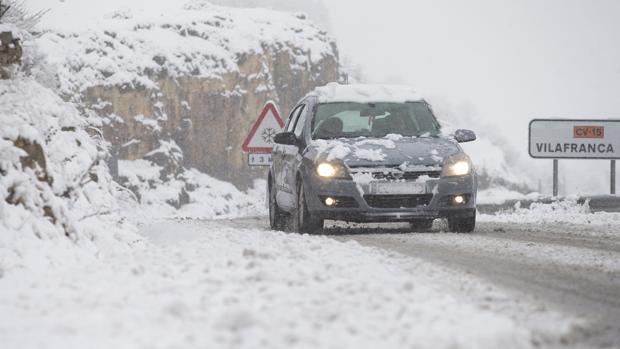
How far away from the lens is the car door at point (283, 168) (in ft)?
38.0

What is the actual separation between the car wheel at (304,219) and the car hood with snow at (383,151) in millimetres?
477

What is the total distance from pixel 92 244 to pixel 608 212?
34.2 ft

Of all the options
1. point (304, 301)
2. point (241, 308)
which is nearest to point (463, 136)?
point (304, 301)

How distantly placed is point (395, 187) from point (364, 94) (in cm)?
202

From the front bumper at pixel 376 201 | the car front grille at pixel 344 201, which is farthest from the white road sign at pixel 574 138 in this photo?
the car front grille at pixel 344 201

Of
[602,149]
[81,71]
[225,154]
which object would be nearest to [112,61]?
[81,71]

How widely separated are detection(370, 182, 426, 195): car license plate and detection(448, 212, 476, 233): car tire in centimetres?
81

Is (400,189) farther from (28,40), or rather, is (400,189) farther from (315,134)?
(28,40)

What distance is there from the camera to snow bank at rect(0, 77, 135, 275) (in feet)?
20.7

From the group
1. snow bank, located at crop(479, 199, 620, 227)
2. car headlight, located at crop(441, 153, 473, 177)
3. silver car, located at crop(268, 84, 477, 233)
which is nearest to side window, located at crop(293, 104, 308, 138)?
silver car, located at crop(268, 84, 477, 233)

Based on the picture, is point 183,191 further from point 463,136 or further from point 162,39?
point 463,136

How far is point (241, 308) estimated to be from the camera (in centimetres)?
406

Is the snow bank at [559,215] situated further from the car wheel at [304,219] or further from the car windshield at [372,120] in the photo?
the car wheel at [304,219]

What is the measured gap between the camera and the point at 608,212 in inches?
613
